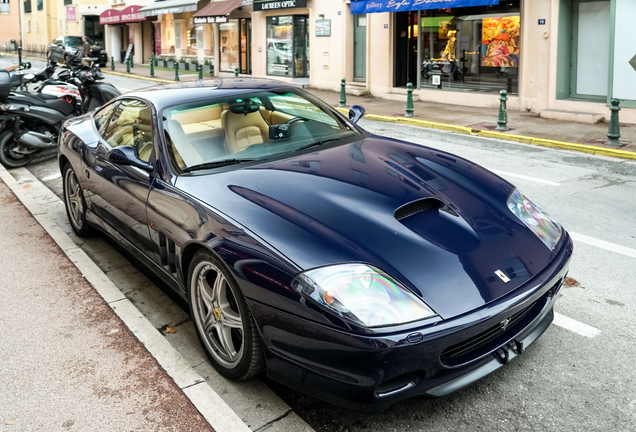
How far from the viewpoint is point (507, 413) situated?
307 cm

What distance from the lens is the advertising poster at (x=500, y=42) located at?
16.2 metres

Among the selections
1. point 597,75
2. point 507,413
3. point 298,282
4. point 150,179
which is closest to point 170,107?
point 150,179

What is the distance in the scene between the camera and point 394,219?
10.7ft

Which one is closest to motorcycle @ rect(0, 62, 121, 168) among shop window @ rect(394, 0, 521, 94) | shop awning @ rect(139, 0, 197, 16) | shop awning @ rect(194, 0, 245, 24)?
shop window @ rect(394, 0, 521, 94)

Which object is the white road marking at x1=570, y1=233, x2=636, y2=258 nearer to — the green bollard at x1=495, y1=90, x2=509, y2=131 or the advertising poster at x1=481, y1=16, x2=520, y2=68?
the green bollard at x1=495, y1=90, x2=509, y2=131

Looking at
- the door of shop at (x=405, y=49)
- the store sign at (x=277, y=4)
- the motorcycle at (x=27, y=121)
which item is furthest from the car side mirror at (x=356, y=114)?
the store sign at (x=277, y=4)

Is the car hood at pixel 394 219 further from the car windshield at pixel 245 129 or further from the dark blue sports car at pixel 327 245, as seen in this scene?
the car windshield at pixel 245 129

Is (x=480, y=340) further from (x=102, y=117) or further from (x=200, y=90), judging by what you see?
(x=102, y=117)

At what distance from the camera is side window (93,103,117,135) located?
18.0 ft

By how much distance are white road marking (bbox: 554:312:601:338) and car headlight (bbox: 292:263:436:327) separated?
1604 millimetres

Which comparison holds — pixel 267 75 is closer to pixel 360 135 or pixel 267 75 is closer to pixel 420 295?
pixel 360 135

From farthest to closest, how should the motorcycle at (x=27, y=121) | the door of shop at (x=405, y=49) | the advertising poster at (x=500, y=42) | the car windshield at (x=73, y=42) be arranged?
the car windshield at (x=73, y=42)
the door of shop at (x=405, y=49)
the advertising poster at (x=500, y=42)
the motorcycle at (x=27, y=121)

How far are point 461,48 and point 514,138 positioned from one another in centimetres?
654

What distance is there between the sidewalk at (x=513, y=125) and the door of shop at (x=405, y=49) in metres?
1.92
